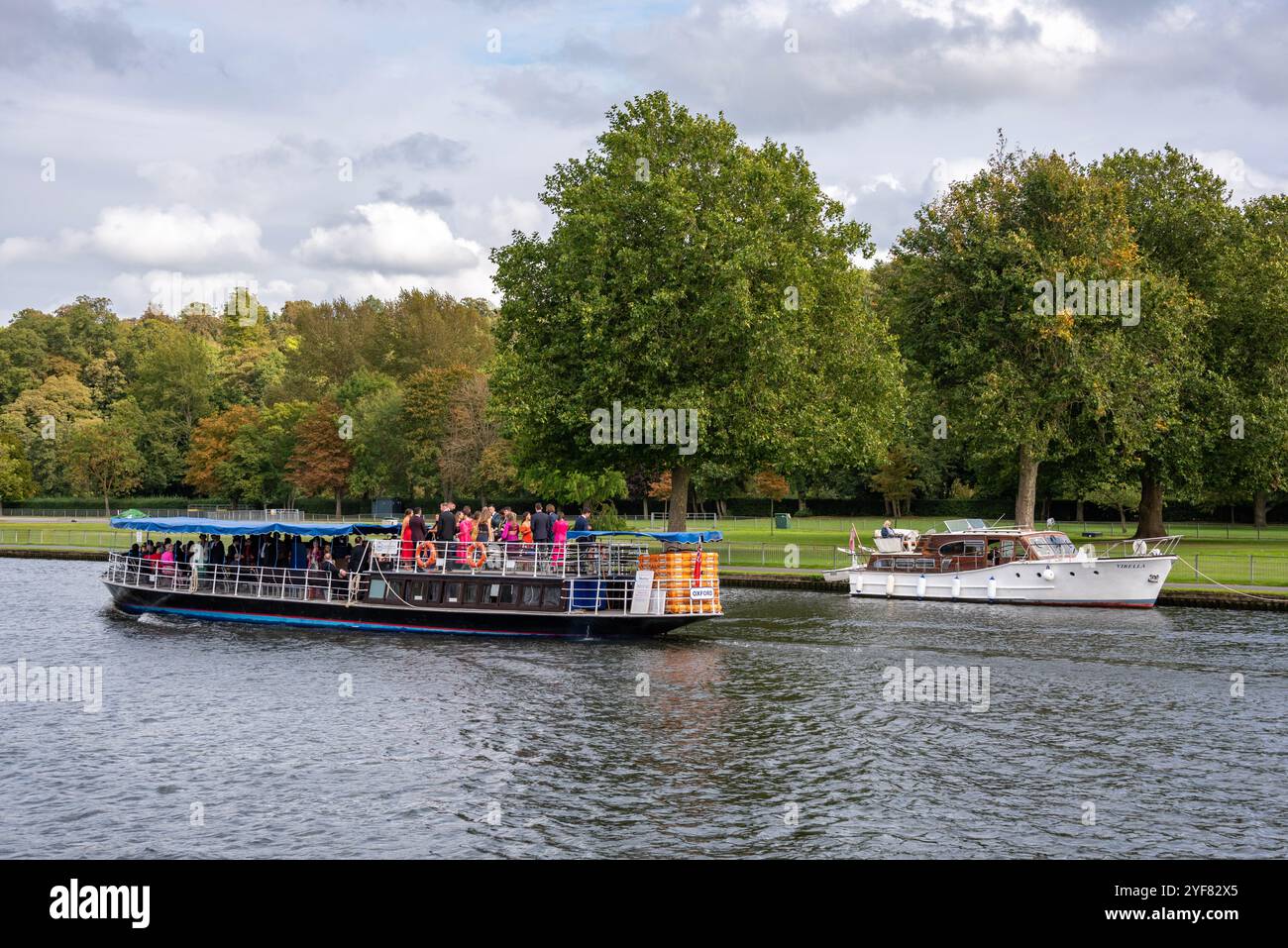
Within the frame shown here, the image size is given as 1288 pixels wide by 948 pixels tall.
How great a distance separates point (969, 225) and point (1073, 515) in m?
55.6

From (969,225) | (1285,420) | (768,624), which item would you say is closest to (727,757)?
(768,624)

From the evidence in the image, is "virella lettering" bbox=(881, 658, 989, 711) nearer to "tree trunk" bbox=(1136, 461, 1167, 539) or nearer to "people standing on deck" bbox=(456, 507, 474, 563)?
"people standing on deck" bbox=(456, 507, 474, 563)

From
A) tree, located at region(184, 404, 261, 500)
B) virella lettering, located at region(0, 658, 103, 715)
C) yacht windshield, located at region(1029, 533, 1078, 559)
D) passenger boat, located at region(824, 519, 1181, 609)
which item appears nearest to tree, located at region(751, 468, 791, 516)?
tree, located at region(184, 404, 261, 500)

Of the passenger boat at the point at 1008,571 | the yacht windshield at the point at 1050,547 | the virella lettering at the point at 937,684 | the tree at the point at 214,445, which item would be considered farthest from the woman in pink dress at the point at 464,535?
the tree at the point at 214,445

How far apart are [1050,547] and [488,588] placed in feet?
78.4

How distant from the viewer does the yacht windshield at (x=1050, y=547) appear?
50.8 meters

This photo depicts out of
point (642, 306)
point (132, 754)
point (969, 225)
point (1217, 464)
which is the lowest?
point (132, 754)

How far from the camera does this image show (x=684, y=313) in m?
58.0

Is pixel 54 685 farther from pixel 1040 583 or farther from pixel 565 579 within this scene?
pixel 1040 583

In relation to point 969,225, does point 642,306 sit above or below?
below

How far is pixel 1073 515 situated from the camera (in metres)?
111

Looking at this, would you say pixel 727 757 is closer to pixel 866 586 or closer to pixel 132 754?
pixel 132 754

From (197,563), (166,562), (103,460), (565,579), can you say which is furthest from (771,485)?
(565,579)
